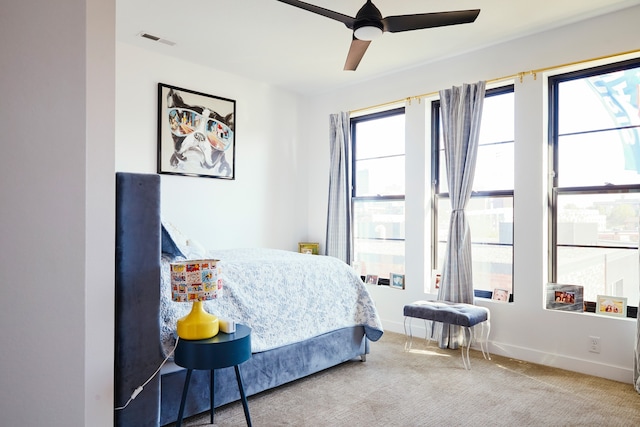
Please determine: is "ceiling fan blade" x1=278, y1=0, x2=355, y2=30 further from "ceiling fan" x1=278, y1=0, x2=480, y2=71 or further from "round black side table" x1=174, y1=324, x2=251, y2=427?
"round black side table" x1=174, y1=324, x2=251, y2=427

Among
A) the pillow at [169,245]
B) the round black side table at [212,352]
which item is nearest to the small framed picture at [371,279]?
the pillow at [169,245]

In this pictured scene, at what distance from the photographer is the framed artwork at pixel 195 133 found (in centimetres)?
413

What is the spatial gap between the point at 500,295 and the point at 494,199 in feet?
Answer: 2.89

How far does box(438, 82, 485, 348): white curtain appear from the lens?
386 cm

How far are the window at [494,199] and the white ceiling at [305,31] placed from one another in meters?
0.63

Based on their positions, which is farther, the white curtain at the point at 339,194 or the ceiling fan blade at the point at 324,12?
the white curtain at the point at 339,194

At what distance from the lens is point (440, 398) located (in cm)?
275

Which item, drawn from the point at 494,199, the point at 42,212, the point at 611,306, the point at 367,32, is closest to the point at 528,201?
the point at 494,199

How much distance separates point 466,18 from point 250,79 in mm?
2987

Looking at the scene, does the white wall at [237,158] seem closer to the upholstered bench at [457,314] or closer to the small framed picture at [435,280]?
the small framed picture at [435,280]

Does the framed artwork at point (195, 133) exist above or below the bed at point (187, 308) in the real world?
above

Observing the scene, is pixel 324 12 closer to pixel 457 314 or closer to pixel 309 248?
pixel 457 314

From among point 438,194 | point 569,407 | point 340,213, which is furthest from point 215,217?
point 569,407

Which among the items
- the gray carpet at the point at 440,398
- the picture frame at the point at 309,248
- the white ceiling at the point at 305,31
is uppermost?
the white ceiling at the point at 305,31
